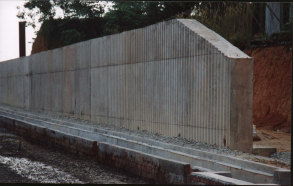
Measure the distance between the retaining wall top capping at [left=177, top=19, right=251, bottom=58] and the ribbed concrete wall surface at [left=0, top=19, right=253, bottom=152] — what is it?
0.02 metres

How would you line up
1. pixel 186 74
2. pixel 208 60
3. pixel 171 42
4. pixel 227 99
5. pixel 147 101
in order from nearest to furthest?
pixel 227 99 < pixel 208 60 < pixel 186 74 < pixel 171 42 < pixel 147 101

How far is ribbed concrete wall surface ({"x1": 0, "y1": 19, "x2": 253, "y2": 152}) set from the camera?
27.2 ft

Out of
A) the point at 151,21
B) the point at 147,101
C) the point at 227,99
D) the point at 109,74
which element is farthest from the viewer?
the point at 151,21

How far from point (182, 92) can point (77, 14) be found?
2046 centimetres

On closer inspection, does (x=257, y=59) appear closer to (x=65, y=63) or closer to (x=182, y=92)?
(x=182, y=92)

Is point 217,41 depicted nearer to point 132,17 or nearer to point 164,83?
point 164,83

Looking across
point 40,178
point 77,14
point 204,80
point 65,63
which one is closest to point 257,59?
point 204,80

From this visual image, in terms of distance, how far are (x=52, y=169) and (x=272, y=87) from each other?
8.66 metres

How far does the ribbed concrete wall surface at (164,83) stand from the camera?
8297 mm

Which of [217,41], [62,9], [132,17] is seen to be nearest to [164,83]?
[217,41]

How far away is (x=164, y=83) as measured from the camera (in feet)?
36.1

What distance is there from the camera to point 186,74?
9984 millimetres

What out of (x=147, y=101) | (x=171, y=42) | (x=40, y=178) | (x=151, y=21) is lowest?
(x=40, y=178)

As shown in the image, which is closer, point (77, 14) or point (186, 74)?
point (186, 74)
